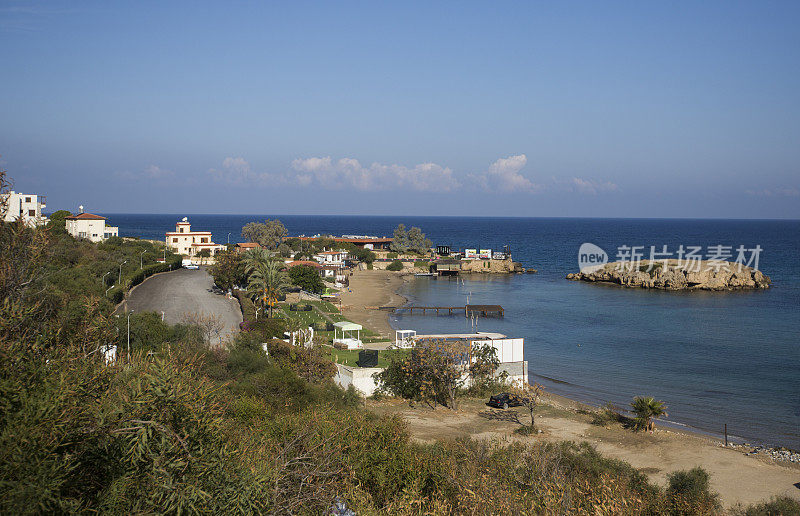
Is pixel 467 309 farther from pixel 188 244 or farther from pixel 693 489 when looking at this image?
pixel 188 244

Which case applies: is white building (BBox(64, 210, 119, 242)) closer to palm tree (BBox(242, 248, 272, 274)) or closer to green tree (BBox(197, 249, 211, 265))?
green tree (BBox(197, 249, 211, 265))

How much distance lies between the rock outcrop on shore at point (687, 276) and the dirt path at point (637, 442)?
6341cm

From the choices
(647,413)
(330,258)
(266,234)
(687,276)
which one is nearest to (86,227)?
(330,258)

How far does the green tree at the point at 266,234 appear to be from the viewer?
110 meters

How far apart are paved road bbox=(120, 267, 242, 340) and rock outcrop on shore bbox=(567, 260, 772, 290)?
59.1 m

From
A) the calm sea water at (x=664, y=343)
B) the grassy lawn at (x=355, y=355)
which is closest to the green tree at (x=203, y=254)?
the calm sea water at (x=664, y=343)

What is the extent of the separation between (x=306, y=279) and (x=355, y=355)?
29572 millimetres

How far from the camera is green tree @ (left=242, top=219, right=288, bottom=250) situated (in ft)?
361

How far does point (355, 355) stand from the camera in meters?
34.8

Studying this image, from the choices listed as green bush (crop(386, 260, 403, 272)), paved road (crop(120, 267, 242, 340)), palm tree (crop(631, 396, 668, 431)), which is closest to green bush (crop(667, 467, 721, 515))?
palm tree (crop(631, 396, 668, 431))

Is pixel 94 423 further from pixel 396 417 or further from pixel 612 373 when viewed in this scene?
pixel 612 373

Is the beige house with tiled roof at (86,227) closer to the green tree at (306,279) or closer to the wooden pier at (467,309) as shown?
the green tree at (306,279)

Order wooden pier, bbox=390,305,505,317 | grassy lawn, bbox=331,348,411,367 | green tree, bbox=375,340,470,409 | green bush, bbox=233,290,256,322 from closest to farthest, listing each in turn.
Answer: green tree, bbox=375,340,470,409 < grassy lawn, bbox=331,348,411,367 < green bush, bbox=233,290,256,322 < wooden pier, bbox=390,305,505,317

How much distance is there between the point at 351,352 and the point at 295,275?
2958cm
